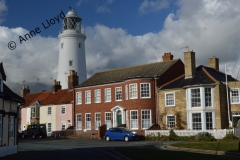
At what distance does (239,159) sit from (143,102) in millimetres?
24587

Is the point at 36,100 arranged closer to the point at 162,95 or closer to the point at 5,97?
the point at 162,95

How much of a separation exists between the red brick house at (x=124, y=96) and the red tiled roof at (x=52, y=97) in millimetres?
3274

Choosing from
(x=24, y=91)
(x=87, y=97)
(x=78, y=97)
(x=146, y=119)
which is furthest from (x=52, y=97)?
(x=146, y=119)

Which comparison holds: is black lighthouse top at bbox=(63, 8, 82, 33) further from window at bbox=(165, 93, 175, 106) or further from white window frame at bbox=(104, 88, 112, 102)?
window at bbox=(165, 93, 175, 106)

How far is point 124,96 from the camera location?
46.2 m

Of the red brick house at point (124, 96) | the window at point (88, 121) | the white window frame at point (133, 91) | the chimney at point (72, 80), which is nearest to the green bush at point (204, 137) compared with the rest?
the red brick house at point (124, 96)

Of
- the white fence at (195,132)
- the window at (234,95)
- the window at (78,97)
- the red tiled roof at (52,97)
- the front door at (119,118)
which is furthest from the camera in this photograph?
the red tiled roof at (52,97)

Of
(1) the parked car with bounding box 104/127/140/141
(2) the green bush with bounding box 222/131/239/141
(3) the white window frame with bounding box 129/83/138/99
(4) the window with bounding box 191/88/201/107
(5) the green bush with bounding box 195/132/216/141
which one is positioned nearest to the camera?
(2) the green bush with bounding box 222/131/239/141

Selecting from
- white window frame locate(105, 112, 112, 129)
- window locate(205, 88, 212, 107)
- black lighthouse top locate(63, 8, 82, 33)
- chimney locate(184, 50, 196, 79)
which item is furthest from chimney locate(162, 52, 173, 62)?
black lighthouse top locate(63, 8, 82, 33)

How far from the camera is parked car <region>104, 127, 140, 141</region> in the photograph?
39.2 meters

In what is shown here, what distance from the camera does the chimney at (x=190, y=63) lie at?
Answer: 4247 cm

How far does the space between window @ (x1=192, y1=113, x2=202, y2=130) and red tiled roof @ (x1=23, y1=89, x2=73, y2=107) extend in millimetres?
20877

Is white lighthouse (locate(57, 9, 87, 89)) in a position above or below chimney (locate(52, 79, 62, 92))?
above

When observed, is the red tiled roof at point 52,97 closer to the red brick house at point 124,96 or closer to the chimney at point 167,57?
the red brick house at point 124,96
